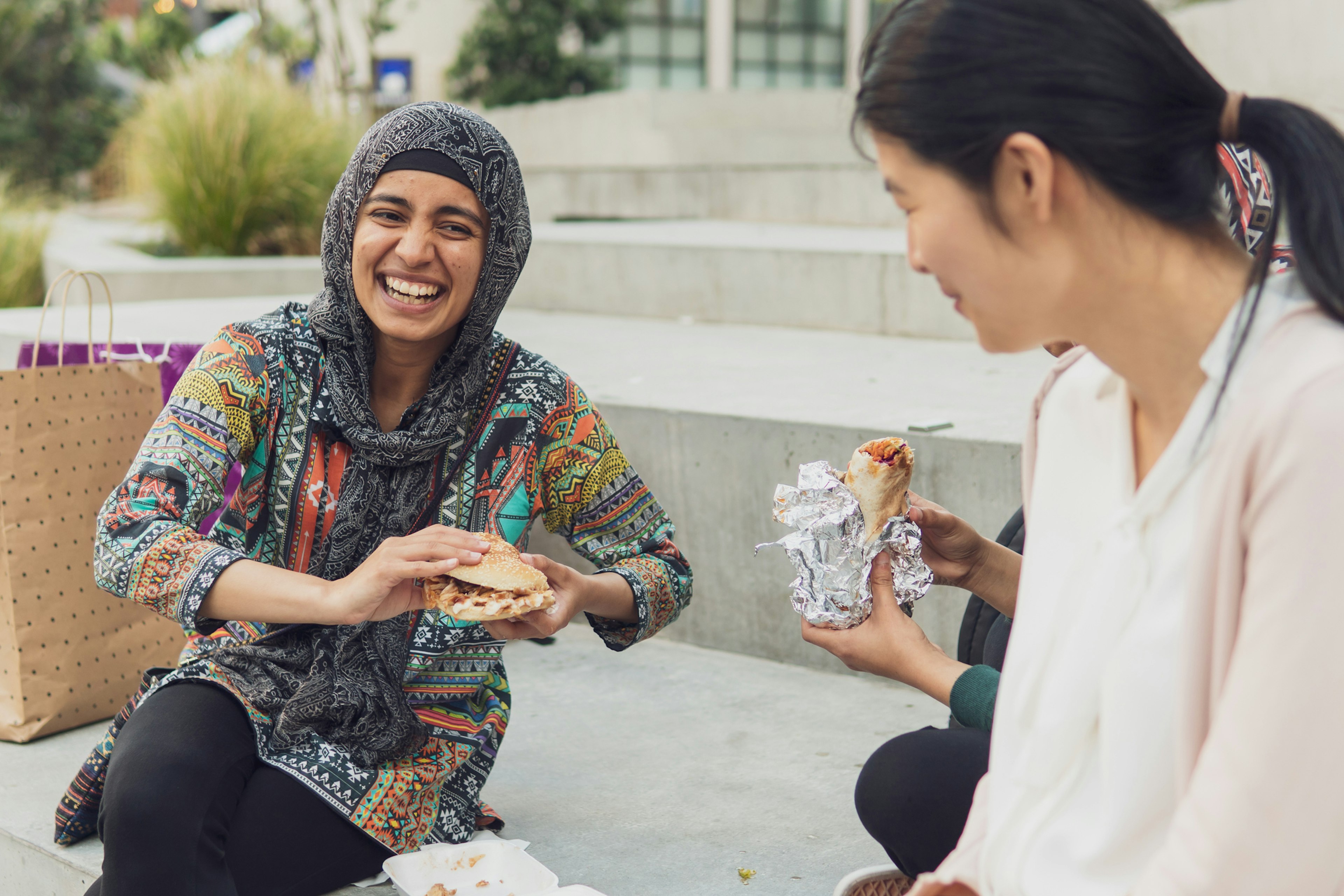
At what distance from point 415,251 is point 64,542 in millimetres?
1362

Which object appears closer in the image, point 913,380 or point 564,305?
point 913,380

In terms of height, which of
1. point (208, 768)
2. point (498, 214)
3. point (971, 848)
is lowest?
A: point (208, 768)

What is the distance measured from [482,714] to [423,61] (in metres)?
24.3

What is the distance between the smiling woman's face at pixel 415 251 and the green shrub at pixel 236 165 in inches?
296

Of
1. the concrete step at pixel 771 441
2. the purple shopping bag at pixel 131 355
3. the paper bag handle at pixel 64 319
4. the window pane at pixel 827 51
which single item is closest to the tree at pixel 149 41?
the window pane at pixel 827 51

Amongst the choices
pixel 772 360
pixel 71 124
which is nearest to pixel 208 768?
pixel 772 360

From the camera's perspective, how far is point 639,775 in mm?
2984

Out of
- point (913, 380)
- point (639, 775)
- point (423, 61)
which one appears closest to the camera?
point (639, 775)

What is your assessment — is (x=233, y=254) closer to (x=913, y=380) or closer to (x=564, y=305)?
(x=564, y=305)

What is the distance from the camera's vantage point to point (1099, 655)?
1213 mm

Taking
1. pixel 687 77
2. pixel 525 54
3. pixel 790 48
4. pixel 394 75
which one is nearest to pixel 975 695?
pixel 525 54

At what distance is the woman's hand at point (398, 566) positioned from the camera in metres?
1.99

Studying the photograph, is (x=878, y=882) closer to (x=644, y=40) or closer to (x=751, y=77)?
(x=644, y=40)

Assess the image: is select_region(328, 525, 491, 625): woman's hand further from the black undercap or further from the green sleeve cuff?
the green sleeve cuff
